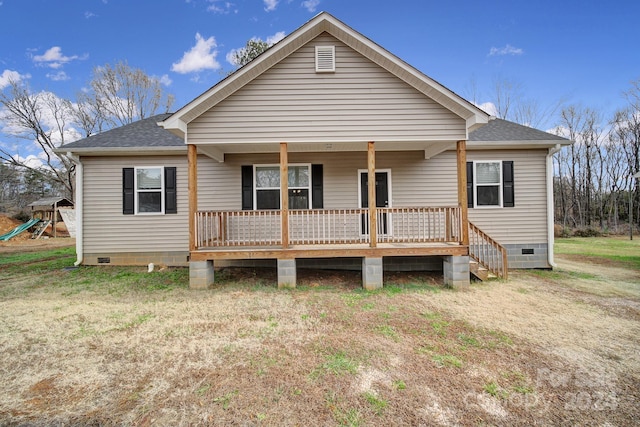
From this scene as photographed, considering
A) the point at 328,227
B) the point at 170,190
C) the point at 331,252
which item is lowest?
the point at 331,252

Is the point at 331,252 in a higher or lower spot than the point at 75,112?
lower

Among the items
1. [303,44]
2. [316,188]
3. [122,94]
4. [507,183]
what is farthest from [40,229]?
[507,183]

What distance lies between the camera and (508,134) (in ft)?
29.2

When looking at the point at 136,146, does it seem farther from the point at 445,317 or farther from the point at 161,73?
the point at 161,73

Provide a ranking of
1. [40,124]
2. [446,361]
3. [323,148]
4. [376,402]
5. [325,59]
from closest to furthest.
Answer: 1. [376,402]
2. [446,361]
3. [325,59]
4. [323,148]
5. [40,124]

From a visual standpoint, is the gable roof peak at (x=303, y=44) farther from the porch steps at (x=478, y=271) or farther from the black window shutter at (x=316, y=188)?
the porch steps at (x=478, y=271)

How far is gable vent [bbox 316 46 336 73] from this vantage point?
6703 mm

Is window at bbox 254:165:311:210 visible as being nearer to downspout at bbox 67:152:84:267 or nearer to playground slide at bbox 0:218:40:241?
downspout at bbox 67:152:84:267

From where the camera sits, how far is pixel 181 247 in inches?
352

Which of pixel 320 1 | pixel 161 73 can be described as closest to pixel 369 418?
pixel 320 1

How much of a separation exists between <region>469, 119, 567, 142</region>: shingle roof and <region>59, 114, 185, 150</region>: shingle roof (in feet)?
29.2

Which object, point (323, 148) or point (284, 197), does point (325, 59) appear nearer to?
point (323, 148)

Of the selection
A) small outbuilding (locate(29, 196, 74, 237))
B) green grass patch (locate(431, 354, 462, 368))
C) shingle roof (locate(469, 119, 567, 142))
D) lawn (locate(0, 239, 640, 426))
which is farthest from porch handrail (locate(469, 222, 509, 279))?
small outbuilding (locate(29, 196, 74, 237))

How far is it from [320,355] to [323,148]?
5518 mm
